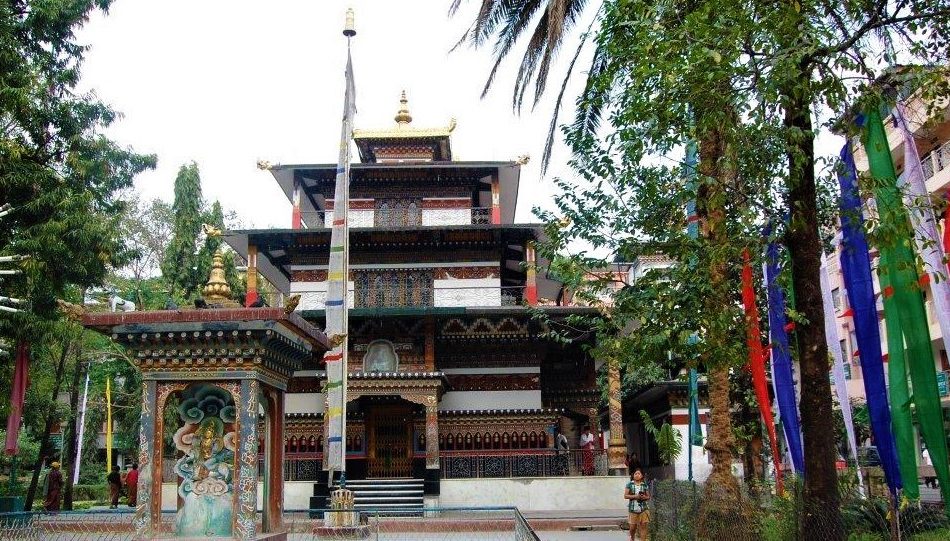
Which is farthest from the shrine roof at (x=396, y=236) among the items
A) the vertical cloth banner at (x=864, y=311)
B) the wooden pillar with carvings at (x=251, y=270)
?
the vertical cloth banner at (x=864, y=311)

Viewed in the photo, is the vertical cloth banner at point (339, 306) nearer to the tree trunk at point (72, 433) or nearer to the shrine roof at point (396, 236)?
the shrine roof at point (396, 236)

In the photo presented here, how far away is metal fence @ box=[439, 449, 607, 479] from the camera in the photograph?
84.7 feet

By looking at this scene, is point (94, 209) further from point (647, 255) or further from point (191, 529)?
point (647, 255)

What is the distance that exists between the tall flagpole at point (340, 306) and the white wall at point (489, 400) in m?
10.8

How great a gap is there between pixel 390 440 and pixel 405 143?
460 inches

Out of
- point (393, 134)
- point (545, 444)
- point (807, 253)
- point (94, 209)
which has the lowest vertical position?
point (545, 444)

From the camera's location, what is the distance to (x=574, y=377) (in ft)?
99.9

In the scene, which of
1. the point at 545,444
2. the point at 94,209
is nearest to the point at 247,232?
the point at 94,209

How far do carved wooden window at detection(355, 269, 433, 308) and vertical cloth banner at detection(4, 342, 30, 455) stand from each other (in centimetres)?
1081

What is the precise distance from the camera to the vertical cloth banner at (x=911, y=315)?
912cm

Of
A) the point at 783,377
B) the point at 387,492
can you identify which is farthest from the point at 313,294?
the point at 783,377

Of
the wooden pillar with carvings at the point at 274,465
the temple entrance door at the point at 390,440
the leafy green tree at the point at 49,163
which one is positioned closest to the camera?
the wooden pillar with carvings at the point at 274,465

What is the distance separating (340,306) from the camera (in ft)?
54.5

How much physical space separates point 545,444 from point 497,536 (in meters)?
11.1
